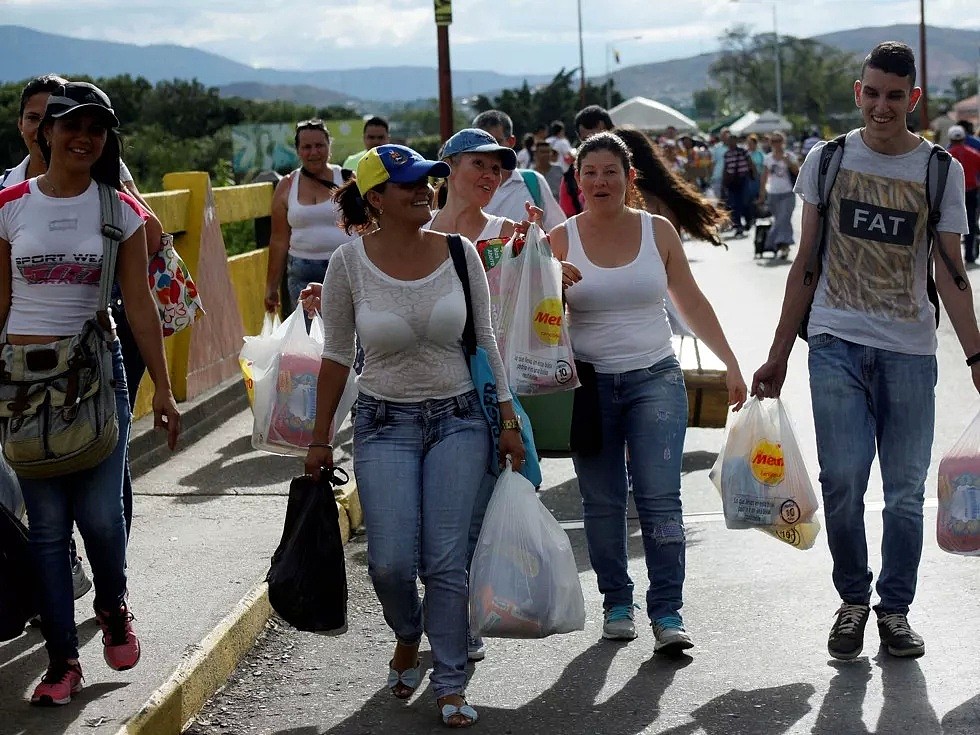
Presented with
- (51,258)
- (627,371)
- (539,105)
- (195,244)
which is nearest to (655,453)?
(627,371)

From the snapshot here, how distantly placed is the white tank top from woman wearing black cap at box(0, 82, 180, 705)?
1.52m

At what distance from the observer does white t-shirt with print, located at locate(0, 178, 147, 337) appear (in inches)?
187

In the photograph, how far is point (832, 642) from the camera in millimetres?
5359

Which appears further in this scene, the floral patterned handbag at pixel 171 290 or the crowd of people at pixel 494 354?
the floral patterned handbag at pixel 171 290

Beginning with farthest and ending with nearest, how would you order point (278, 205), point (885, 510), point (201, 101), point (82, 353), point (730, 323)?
point (201, 101)
point (730, 323)
point (278, 205)
point (885, 510)
point (82, 353)

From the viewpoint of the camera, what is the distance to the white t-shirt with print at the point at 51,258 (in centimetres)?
475

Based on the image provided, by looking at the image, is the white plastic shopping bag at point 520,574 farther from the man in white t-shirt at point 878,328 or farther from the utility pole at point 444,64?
the utility pole at point 444,64

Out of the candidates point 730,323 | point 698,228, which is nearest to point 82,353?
point 698,228

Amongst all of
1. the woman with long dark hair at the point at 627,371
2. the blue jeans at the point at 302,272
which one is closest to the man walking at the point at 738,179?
the blue jeans at the point at 302,272

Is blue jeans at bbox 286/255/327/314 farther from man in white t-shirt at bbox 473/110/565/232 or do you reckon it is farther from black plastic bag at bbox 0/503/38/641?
black plastic bag at bbox 0/503/38/641

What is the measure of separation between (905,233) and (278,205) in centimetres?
503

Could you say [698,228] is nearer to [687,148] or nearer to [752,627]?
[752,627]

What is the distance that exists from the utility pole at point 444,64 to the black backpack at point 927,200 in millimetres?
10357

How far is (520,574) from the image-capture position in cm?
485
